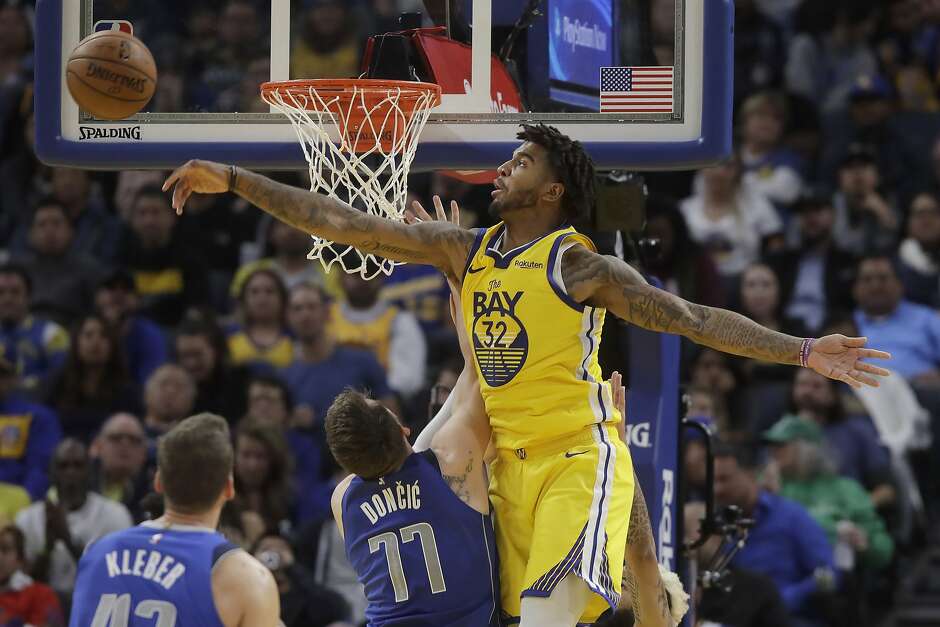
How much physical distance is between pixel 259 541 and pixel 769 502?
9.58 ft

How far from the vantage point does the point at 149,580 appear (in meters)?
5.34

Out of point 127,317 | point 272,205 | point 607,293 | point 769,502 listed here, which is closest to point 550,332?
point 607,293

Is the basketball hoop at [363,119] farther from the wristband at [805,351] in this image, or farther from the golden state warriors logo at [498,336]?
the wristband at [805,351]

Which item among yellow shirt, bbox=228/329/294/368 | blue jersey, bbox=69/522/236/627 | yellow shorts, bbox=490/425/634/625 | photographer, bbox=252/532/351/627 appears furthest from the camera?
yellow shirt, bbox=228/329/294/368

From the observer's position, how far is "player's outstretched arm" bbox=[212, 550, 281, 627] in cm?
536

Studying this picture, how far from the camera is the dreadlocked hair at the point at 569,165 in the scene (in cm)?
538

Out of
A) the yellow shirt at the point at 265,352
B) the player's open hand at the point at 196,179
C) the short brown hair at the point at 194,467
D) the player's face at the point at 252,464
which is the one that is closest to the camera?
the player's open hand at the point at 196,179

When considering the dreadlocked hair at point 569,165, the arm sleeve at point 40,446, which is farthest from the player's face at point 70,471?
the dreadlocked hair at point 569,165

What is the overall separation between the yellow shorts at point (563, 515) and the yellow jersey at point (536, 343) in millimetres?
73

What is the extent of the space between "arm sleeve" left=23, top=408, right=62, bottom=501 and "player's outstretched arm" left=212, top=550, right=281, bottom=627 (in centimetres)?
470

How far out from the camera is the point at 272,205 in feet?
16.7

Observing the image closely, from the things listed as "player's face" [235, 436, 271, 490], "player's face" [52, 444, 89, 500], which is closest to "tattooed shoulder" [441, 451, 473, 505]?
"player's face" [235, 436, 271, 490]

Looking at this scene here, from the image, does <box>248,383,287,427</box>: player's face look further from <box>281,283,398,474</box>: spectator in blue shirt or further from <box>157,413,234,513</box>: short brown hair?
<box>157,413,234,513</box>: short brown hair

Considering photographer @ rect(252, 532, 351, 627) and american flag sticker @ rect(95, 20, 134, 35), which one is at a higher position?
american flag sticker @ rect(95, 20, 134, 35)
